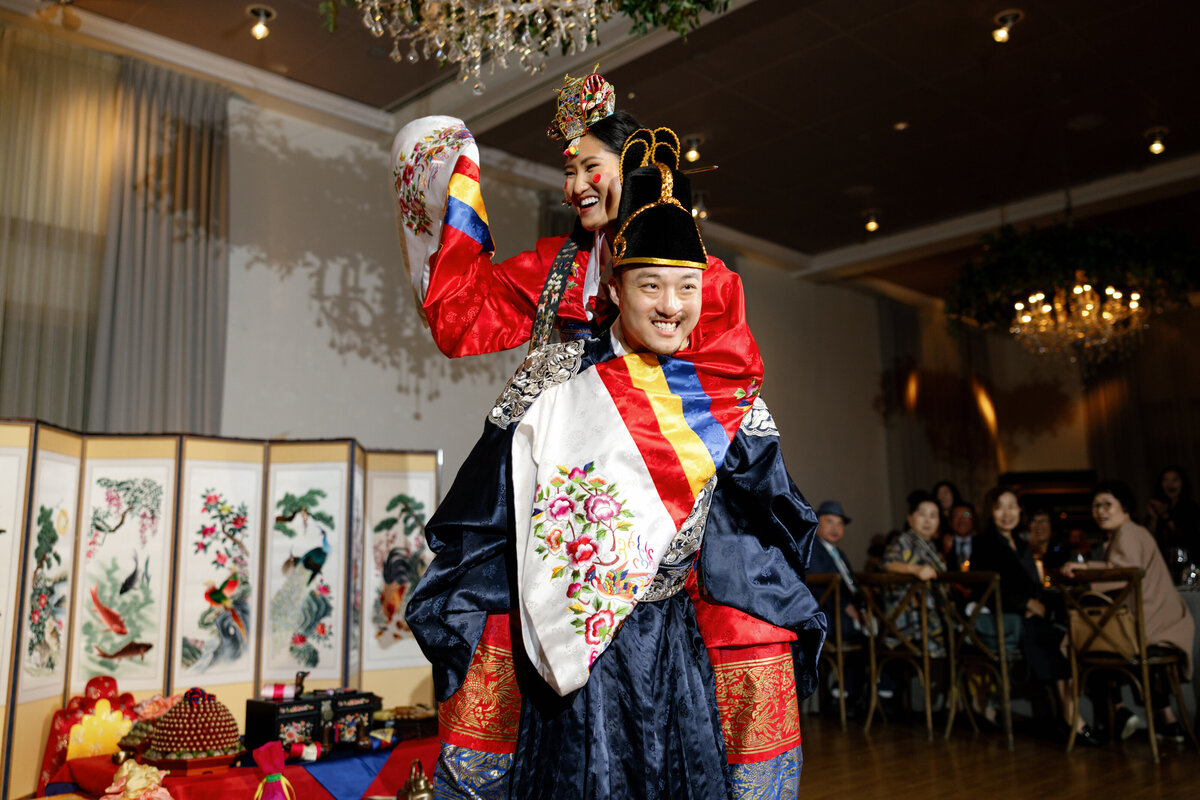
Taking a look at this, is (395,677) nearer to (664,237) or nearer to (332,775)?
(332,775)

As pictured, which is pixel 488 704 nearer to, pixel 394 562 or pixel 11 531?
pixel 11 531

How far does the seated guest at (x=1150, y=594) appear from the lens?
4.61m

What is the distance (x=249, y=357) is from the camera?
559cm

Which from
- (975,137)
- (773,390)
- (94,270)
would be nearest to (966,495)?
(773,390)

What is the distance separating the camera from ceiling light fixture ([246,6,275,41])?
502 cm

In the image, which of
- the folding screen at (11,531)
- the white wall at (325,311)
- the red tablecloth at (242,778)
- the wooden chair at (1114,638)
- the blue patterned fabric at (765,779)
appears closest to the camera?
the blue patterned fabric at (765,779)

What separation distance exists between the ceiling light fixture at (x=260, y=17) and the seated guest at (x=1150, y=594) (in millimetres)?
4977

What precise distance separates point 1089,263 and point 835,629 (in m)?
3.07

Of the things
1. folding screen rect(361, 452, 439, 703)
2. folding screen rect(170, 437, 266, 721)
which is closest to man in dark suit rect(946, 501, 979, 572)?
folding screen rect(361, 452, 439, 703)

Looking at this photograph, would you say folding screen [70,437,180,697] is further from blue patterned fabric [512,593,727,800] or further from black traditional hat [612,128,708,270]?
black traditional hat [612,128,708,270]

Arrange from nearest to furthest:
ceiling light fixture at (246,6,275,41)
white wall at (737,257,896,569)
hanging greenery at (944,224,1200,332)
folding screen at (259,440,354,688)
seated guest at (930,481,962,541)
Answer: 1. folding screen at (259,440,354,688)
2. ceiling light fixture at (246,6,275,41)
3. hanging greenery at (944,224,1200,332)
4. seated guest at (930,481,962,541)
5. white wall at (737,257,896,569)

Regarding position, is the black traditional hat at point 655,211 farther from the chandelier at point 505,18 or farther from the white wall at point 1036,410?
the white wall at point 1036,410

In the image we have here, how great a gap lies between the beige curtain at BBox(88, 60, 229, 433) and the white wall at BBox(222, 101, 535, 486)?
0.72 ft

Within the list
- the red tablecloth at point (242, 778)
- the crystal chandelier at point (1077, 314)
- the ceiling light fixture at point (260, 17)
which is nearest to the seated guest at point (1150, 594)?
the crystal chandelier at point (1077, 314)
